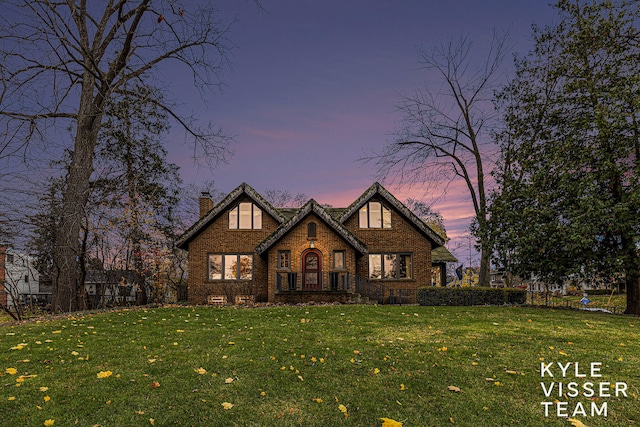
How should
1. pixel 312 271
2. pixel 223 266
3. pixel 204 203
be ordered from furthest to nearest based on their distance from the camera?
pixel 204 203 → pixel 223 266 → pixel 312 271

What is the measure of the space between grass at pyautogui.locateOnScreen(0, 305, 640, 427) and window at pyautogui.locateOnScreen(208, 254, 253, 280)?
12048 millimetres

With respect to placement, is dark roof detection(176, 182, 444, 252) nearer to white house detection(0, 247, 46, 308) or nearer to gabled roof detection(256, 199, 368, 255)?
gabled roof detection(256, 199, 368, 255)

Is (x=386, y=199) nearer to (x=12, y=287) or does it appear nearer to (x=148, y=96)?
(x=148, y=96)

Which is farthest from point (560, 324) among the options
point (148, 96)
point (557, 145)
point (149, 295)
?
point (149, 295)

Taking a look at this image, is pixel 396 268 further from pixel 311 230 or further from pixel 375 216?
pixel 311 230

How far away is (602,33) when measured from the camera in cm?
1800

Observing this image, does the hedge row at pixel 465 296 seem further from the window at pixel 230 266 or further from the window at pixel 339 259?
the window at pixel 230 266

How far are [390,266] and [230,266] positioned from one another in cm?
996

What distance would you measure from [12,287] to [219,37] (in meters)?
12.8

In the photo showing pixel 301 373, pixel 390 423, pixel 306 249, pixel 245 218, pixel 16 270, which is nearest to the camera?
pixel 390 423

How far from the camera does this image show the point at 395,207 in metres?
23.9

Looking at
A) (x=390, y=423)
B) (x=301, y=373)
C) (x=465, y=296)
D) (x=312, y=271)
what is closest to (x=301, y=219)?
(x=312, y=271)

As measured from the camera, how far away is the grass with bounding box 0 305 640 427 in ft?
16.4

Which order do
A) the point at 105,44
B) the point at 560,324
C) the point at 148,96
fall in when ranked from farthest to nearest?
the point at 148,96 < the point at 105,44 < the point at 560,324
